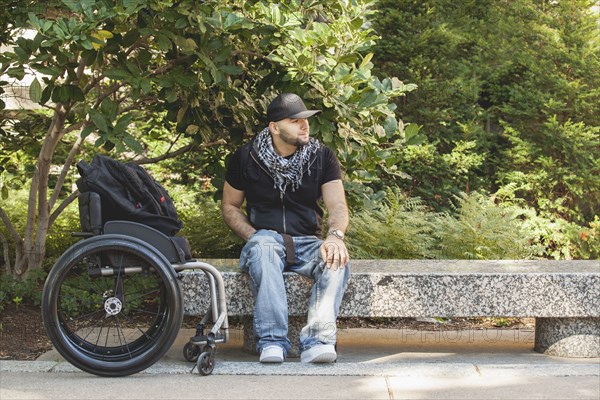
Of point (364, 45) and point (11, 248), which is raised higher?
point (364, 45)

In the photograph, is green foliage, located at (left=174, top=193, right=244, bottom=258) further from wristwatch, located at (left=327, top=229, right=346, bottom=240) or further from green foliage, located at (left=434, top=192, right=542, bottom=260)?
wristwatch, located at (left=327, top=229, right=346, bottom=240)

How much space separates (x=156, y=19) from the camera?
5.32 meters

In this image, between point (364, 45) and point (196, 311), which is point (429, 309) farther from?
point (364, 45)

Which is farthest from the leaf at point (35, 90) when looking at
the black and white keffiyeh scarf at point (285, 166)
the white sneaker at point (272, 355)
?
the white sneaker at point (272, 355)

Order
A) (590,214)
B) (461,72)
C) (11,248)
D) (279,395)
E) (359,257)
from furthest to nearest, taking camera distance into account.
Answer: (461,72), (590,214), (11,248), (359,257), (279,395)

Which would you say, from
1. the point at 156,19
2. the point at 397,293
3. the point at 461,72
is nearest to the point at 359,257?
the point at 397,293

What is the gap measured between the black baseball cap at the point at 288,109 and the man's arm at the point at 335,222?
0.43 meters

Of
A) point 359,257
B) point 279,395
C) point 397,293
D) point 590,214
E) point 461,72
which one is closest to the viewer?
point 279,395

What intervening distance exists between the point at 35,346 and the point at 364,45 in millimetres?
2622

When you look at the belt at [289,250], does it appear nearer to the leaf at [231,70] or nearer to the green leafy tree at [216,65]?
the green leafy tree at [216,65]

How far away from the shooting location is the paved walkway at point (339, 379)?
416 cm

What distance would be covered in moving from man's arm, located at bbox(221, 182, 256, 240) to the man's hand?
0.55 metres

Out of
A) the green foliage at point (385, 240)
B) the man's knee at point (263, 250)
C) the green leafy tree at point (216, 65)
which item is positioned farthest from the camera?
the green foliage at point (385, 240)

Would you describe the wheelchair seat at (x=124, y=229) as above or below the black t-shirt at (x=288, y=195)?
below
